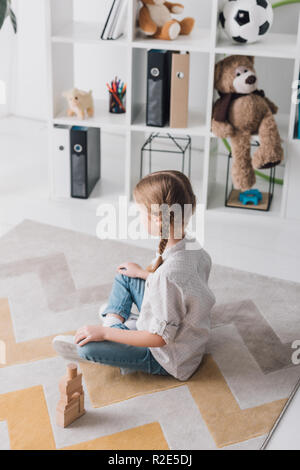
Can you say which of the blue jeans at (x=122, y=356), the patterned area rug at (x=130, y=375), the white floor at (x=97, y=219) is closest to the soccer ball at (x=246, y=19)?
the white floor at (x=97, y=219)

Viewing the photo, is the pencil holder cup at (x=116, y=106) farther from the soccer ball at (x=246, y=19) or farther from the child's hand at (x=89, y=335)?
the child's hand at (x=89, y=335)

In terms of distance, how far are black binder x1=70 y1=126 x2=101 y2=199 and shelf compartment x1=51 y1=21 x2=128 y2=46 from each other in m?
0.35

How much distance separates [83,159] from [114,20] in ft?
1.80

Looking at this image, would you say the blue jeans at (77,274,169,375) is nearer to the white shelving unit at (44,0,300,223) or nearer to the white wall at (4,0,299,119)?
the white shelving unit at (44,0,300,223)

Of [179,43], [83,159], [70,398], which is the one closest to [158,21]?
[179,43]

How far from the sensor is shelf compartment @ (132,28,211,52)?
2342 millimetres

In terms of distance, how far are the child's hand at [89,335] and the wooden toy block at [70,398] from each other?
112 mm

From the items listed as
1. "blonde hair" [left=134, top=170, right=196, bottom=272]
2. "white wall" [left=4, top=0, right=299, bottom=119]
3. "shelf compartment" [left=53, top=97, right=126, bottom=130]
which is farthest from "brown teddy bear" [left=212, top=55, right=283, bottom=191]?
"blonde hair" [left=134, top=170, right=196, bottom=272]

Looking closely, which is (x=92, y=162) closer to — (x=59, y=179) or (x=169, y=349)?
(x=59, y=179)

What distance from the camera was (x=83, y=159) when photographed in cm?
259

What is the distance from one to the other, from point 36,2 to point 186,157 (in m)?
1.08

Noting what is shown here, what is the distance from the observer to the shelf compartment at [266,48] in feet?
7.51

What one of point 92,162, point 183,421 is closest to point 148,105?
point 92,162

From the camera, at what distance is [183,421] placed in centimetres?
153
